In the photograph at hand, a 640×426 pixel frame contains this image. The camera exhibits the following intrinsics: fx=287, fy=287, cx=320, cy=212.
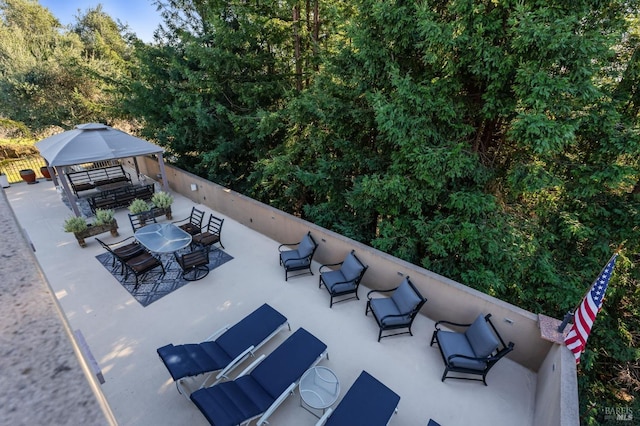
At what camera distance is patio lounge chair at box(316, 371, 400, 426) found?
3.97 meters

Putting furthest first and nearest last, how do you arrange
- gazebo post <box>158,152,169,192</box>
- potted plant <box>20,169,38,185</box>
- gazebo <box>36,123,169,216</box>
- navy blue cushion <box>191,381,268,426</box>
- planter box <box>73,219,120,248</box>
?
potted plant <box>20,169,38,185</box>, gazebo post <box>158,152,169,192</box>, gazebo <box>36,123,169,216</box>, planter box <box>73,219,120,248</box>, navy blue cushion <box>191,381,268,426</box>

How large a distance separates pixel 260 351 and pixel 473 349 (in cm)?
378

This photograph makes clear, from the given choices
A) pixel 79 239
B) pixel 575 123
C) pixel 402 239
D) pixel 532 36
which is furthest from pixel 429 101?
pixel 79 239

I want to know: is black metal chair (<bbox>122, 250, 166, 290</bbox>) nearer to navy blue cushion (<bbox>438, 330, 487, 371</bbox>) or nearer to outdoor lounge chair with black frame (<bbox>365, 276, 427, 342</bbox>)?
outdoor lounge chair with black frame (<bbox>365, 276, 427, 342</bbox>)

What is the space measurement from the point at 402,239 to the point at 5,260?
752 cm

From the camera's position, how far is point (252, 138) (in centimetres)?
1187

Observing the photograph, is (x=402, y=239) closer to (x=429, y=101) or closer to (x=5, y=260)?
(x=429, y=101)

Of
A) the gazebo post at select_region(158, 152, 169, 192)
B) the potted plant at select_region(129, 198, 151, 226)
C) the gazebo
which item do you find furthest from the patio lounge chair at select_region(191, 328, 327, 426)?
the gazebo post at select_region(158, 152, 169, 192)

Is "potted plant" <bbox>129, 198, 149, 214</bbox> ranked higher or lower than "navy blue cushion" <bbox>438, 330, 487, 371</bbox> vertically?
higher

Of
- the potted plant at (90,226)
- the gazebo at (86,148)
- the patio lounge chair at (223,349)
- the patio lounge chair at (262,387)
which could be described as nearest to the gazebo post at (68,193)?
the gazebo at (86,148)

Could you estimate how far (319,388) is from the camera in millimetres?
4438

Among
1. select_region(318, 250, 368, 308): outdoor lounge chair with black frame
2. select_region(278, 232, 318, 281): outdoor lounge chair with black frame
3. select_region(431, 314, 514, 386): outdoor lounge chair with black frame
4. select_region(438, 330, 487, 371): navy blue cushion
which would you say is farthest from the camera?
select_region(278, 232, 318, 281): outdoor lounge chair with black frame

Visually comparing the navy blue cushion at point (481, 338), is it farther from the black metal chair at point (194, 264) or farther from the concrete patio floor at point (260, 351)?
the black metal chair at point (194, 264)

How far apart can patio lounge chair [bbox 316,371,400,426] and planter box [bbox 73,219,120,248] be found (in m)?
8.46
